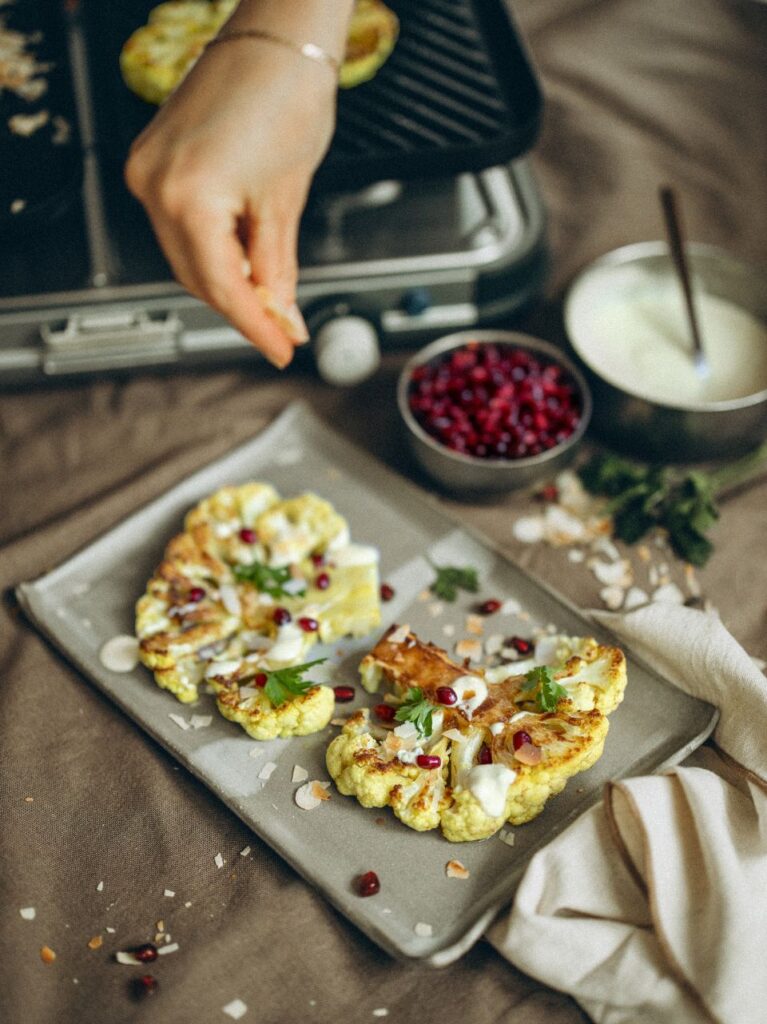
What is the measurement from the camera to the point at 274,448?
2.01 meters

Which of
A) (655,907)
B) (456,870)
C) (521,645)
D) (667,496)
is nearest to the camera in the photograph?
(655,907)

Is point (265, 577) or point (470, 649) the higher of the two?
point (265, 577)

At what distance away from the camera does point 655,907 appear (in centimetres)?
129

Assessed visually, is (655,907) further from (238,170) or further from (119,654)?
(238,170)

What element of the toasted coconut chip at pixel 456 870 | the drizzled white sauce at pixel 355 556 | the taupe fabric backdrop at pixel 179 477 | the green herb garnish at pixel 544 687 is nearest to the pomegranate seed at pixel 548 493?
the taupe fabric backdrop at pixel 179 477

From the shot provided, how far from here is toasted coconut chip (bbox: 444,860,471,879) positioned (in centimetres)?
139

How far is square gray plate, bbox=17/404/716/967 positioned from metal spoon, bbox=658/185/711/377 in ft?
1.98

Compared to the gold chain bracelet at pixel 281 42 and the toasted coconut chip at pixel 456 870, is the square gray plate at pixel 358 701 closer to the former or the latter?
the toasted coconut chip at pixel 456 870

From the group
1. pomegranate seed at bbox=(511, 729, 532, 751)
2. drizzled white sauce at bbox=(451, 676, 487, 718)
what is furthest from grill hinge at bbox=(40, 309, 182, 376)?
pomegranate seed at bbox=(511, 729, 532, 751)

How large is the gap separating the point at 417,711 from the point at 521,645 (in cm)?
25

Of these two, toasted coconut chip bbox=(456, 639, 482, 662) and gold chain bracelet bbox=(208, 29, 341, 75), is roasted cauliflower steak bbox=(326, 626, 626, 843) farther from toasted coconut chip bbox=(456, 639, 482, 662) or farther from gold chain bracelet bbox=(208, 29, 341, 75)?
gold chain bracelet bbox=(208, 29, 341, 75)

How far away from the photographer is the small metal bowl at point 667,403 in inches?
73.5

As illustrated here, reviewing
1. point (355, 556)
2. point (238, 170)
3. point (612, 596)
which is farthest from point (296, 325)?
point (612, 596)

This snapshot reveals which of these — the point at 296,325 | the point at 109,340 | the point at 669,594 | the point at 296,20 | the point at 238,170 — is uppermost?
the point at 296,20
